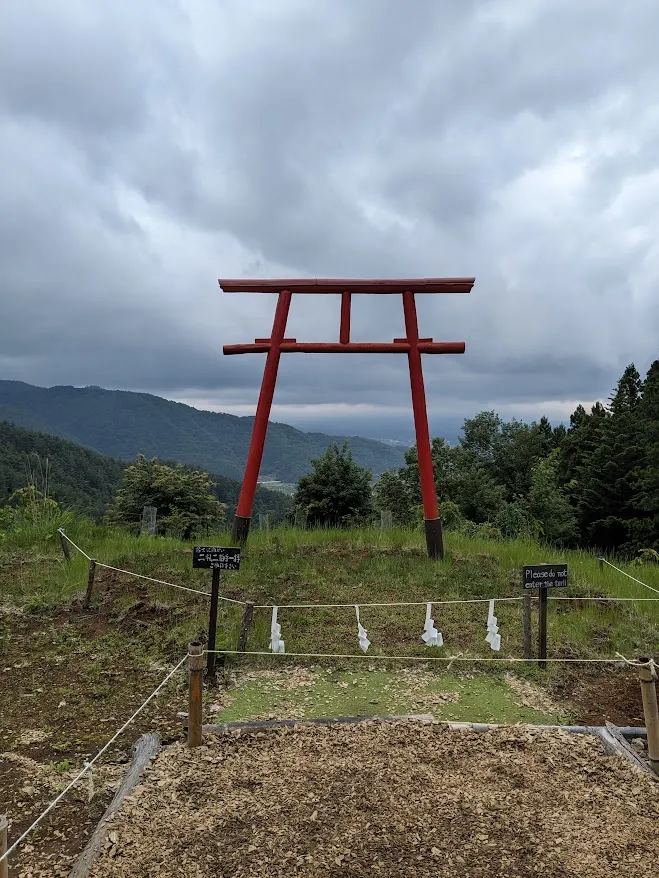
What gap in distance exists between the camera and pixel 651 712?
3.21 m

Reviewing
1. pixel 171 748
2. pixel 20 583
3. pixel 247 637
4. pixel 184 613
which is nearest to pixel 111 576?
pixel 20 583

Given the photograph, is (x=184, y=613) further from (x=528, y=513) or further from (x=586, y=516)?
(x=586, y=516)

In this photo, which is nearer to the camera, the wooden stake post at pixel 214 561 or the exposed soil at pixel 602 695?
the exposed soil at pixel 602 695

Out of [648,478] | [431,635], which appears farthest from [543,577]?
[648,478]

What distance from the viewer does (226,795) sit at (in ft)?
9.48

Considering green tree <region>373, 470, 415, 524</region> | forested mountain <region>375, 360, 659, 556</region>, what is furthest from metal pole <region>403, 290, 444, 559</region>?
green tree <region>373, 470, 415, 524</region>

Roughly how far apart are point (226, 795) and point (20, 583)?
540 centimetres

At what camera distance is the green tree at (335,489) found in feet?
54.5

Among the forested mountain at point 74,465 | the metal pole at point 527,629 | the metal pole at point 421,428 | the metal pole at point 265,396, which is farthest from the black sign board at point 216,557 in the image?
the forested mountain at point 74,465

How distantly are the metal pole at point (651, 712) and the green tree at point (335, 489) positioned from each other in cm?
1321

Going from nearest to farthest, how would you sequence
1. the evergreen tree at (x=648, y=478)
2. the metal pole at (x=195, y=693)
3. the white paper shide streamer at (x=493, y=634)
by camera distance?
the metal pole at (x=195, y=693), the white paper shide streamer at (x=493, y=634), the evergreen tree at (x=648, y=478)

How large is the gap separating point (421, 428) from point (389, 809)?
17.9ft

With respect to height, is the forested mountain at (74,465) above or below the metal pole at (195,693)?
above

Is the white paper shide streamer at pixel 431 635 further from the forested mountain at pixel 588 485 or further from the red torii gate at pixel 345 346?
the forested mountain at pixel 588 485
